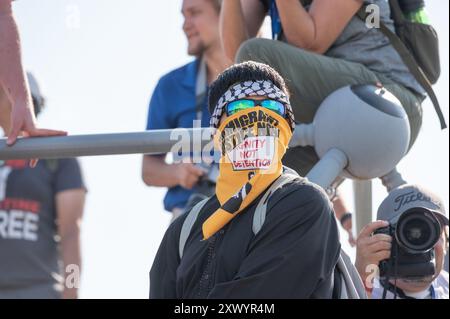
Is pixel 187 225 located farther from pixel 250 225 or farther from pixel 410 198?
pixel 410 198

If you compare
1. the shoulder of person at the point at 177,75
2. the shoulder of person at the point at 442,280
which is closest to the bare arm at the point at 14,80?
the shoulder of person at the point at 177,75

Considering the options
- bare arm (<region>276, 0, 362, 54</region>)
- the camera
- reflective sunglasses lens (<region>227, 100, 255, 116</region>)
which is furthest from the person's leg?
reflective sunglasses lens (<region>227, 100, 255, 116</region>)

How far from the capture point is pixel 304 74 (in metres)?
5.43

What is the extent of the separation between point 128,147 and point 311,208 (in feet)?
4.35

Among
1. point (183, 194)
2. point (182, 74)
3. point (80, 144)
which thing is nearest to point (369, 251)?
point (80, 144)

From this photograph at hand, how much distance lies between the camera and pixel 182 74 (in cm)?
707

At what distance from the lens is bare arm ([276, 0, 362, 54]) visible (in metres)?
5.49

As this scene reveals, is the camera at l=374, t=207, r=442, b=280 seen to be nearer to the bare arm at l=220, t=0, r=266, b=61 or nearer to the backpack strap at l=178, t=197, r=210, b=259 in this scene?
the backpack strap at l=178, t=197, r=210, b=259

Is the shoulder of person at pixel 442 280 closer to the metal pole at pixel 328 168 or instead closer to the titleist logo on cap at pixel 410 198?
the titleist logo on cap at pixel 410 198

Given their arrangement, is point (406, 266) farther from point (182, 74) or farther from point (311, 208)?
point (182, 74)

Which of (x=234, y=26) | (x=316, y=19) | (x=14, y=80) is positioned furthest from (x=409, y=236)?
(x=14, y=80)

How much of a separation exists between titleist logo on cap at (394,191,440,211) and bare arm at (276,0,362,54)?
2.50 ft

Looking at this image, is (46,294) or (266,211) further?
(46,294)
